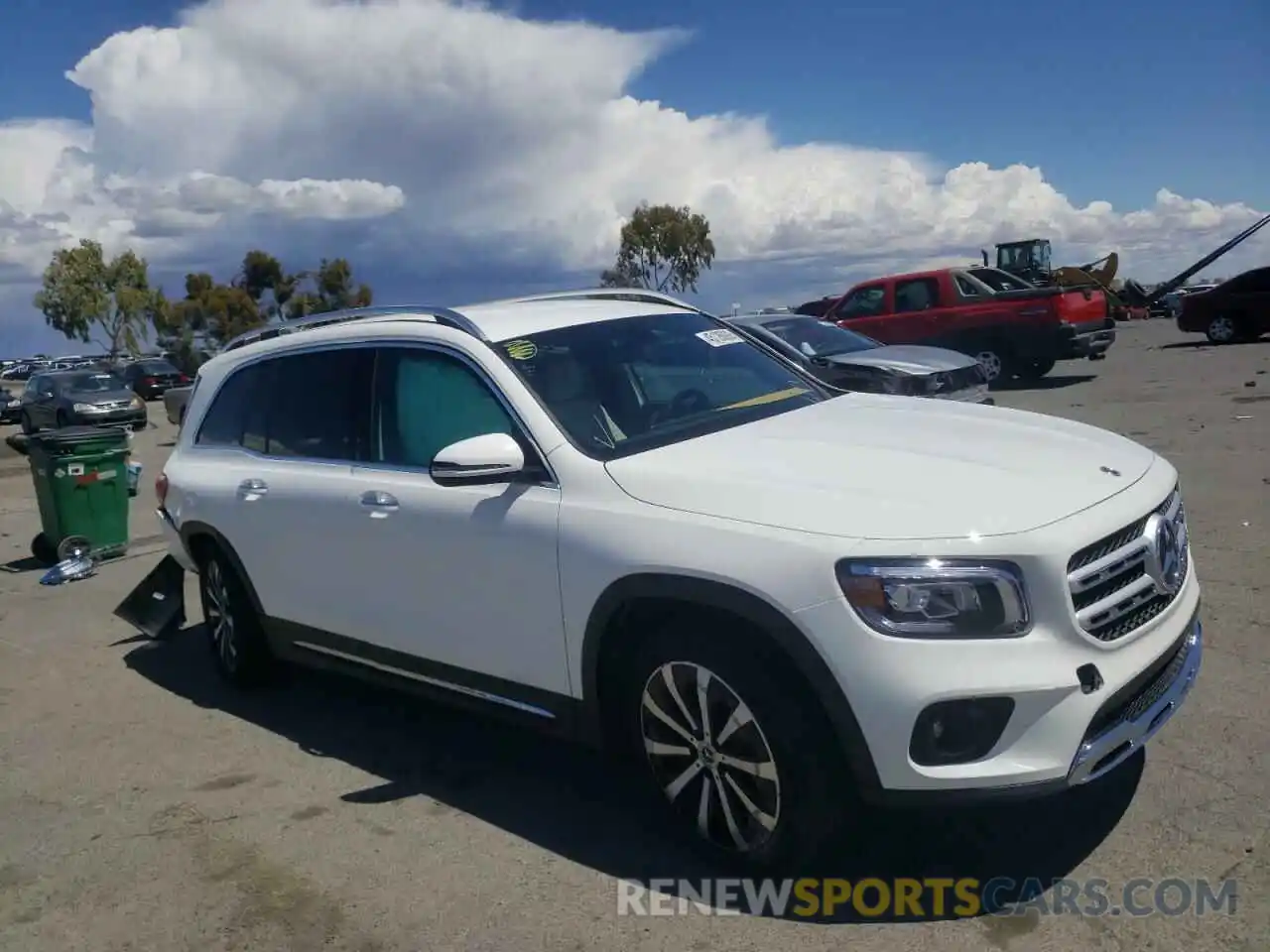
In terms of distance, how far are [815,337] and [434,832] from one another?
980 centimetres

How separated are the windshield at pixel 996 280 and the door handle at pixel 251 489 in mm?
14366

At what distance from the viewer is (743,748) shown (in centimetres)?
339

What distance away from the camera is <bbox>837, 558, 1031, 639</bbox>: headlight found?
3.07 m

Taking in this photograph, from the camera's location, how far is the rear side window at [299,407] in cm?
490

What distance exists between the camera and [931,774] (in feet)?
10.1

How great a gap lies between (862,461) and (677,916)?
1.49 metres

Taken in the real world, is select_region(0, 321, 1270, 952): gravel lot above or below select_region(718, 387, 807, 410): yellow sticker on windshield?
below

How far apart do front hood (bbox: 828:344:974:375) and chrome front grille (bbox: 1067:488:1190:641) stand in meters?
8.38

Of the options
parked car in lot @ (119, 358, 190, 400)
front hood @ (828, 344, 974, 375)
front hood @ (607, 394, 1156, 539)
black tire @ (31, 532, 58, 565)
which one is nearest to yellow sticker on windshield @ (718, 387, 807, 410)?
front hood @ (607, 394, 1156, 539)

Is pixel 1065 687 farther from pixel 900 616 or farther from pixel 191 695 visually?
pixel 191 695

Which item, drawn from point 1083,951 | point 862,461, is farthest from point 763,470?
point 1083,951

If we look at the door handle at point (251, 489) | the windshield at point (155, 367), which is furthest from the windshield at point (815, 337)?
the windshield at point (155, 367)

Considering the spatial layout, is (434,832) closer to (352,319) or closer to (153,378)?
(352,319)

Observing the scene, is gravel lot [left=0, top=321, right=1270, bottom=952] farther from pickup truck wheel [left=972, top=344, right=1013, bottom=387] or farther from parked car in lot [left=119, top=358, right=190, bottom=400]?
parked car in lot [left=119, top=358, right=190, bottom=400]
